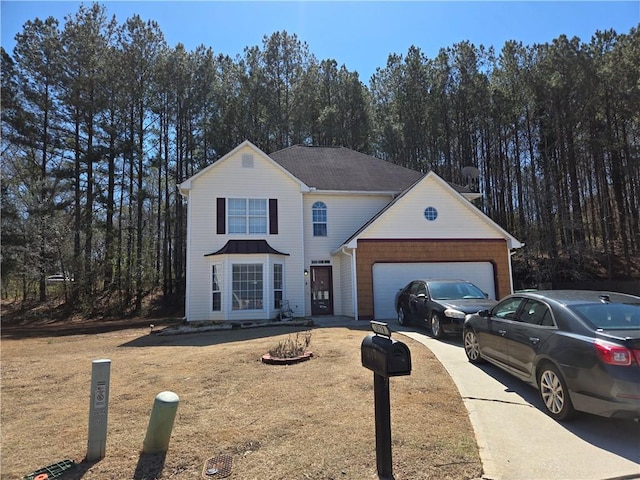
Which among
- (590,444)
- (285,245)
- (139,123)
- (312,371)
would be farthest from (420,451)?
(139,123)

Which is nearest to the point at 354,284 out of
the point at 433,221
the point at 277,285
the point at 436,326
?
the point at 277,285

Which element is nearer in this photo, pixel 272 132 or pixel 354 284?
pixel 354 284

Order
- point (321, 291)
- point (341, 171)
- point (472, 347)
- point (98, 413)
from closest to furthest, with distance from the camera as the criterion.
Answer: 1. point (98, 413)
2. point (472, 347)
3. point (321, 291)
4. point (341, 171)

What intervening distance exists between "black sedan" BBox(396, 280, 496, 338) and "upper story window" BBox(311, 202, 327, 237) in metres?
6.72

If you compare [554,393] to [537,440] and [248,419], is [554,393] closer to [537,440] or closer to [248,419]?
[537,440]

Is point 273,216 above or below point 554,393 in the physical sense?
above

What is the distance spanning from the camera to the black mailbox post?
3.52 metres

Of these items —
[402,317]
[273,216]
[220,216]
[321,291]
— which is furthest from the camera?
[321,291]

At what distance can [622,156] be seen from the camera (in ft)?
87.4

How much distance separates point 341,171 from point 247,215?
5564 mm

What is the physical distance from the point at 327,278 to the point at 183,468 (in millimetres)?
15051

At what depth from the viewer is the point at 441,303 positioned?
33.5 feet

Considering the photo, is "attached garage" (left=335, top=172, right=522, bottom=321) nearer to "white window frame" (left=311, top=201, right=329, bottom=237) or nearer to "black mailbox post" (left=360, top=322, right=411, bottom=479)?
"white window frame" (left=311, top=201, right=329, bottom=237)

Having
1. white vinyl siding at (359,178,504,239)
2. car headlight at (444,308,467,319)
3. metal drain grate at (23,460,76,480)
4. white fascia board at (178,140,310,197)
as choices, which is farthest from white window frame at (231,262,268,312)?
metal drain grate at (23,460,76,480)
